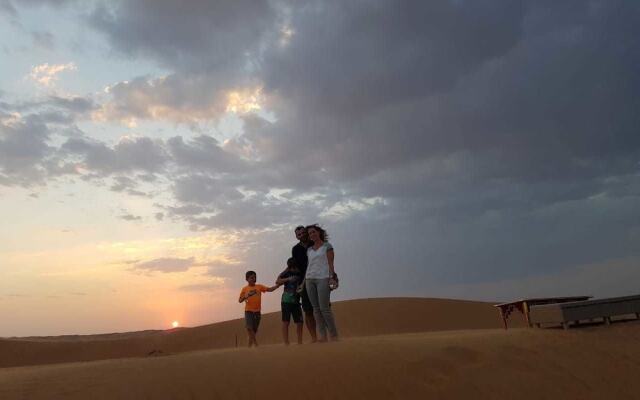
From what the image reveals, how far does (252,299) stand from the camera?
425 inches

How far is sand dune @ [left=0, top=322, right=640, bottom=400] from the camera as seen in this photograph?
5.86 m

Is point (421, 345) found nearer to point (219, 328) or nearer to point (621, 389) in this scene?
point (621, 389)

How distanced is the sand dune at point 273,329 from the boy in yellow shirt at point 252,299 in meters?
11.6

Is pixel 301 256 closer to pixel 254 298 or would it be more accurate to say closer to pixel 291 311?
pixel 291 311

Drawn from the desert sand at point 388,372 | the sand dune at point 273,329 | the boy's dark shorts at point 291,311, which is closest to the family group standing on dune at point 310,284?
the boy's dark shorts at point 291,311

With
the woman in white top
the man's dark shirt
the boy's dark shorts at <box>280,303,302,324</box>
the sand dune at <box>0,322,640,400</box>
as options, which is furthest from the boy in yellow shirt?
the sand dune at <box>0,322,640,400</box>

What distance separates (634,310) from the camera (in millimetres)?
9492

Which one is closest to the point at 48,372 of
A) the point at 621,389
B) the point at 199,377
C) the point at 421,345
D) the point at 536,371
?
the point at 199,377

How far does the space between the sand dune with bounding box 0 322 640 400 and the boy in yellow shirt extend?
10.8 ft

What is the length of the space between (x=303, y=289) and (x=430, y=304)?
1837 centimetres

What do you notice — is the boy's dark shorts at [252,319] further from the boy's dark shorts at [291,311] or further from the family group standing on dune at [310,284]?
the boy's dark shorts at [291,311]

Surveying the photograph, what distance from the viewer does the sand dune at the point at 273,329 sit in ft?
74.7

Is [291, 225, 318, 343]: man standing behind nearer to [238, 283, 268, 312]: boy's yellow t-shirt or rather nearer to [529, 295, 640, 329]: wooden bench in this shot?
[238, 283, 268, 312]: boy's yellow t-shirt

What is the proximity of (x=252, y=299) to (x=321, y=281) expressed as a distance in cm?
263
